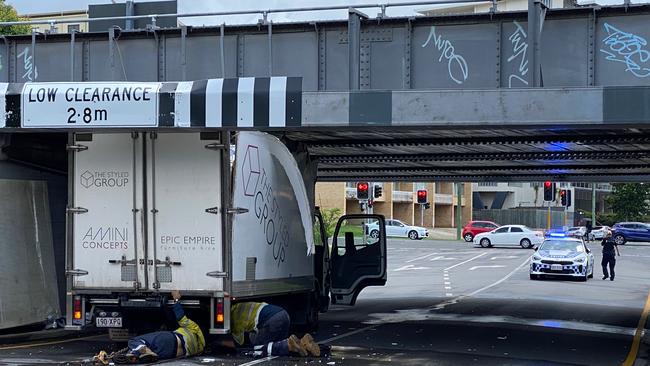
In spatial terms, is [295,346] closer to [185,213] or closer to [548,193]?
[185,213]

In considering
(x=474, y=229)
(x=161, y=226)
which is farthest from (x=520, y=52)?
(x=474, y=229)

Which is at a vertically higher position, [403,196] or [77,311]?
[403,196]

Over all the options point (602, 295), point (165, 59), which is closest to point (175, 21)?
point (165, 59)

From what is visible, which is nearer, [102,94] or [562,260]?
[102,94]

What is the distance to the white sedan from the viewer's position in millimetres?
57625

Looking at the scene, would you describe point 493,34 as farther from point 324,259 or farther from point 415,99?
point 324,259

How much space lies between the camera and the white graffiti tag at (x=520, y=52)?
15.4 m

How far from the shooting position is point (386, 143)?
1845 cm

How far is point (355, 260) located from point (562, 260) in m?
15.1

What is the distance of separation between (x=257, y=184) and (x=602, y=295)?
53.7 feet

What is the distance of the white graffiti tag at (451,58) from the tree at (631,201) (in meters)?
74.7

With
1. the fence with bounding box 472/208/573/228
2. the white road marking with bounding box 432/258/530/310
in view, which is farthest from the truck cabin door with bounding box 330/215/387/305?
the fence with bounding box 472/208/573/228

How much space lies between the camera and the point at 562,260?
1265 inches

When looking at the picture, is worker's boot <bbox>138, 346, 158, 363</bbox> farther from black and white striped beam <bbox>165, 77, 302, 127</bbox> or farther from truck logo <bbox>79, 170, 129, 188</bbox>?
black and white striped beam <bbox>165, 77, 302, 127</bbox>
